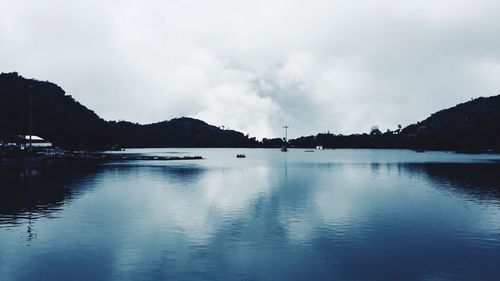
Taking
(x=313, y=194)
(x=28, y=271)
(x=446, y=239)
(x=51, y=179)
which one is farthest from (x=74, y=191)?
(x=446, y=239)

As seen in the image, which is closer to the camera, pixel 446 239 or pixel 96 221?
pixel 446 239

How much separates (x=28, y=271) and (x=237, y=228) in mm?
19441

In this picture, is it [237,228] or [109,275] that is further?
[237,228]

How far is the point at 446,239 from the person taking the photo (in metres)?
38.9

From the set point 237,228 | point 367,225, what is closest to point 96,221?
point 237,228

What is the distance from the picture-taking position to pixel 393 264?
101 ft

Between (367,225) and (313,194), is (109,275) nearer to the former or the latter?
(367,225)

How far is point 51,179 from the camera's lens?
89.8 metres

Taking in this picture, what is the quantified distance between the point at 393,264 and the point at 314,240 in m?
8.55

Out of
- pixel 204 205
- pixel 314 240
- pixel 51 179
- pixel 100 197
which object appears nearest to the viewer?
pixel 314 240

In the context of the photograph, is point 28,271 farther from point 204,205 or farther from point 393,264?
point 204,205

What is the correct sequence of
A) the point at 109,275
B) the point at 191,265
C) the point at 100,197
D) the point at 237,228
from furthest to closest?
the point at 100,197
the point at 237,228
the point at 191,265
the point at 109,275

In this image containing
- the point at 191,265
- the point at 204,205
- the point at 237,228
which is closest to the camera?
the point at 191,265

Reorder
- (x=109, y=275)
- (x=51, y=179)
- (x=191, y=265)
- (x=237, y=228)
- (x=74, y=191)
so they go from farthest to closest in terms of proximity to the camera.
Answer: (x=51, y=179) → (x=74, y=191) → (x=237, y=228) → (x=191, y=265) → (x=109, y=275)
